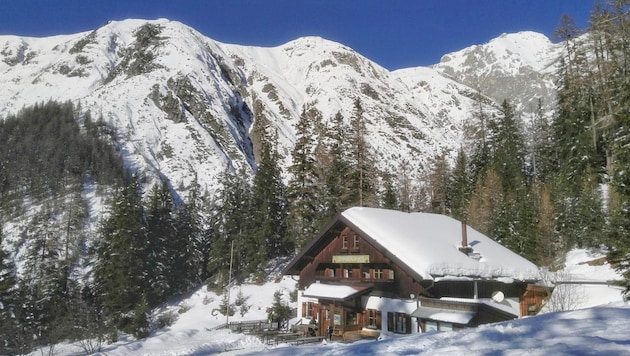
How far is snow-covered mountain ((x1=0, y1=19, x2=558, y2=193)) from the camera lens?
325 feet

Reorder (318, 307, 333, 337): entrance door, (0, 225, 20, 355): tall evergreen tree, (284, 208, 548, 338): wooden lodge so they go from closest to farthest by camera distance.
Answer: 1. (284, 208, 548, 338): wooden lodge
2. (0, 225, 20, 355): tall evergreen tree
3. (318, 307, 333, 337): entrance door

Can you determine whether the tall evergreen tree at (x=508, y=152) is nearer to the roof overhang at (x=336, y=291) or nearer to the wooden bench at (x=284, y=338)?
the roof overhang at (x=336, y=291)

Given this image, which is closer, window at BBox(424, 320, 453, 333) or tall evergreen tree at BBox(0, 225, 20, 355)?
window at BBox(424, 320, 453, 333)

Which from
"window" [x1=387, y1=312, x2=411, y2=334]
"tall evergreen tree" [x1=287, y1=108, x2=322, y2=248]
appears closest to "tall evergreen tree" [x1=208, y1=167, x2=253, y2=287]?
"tall evergreen tree" [x1=287, y1=108, x2=322, y2=248]

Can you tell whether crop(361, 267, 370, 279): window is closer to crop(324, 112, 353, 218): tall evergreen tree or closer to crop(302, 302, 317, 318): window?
crop(302, 302, 317, 318): window

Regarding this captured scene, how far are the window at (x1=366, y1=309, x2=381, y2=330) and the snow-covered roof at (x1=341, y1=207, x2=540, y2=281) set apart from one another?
4116mm

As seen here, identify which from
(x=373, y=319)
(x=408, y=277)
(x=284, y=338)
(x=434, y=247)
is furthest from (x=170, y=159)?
(x=408, y=277)

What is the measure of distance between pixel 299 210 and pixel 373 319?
69.2 feet

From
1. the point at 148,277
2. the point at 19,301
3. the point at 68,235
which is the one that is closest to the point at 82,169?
the point at 68,235

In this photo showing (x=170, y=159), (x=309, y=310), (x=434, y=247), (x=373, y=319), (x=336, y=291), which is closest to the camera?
(x=434, y=247)

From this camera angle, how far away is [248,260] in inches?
1965

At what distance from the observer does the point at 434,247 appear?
25703 millimetres

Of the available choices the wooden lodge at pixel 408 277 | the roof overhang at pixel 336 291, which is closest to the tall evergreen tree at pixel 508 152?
the wooden lodge at pixel 408 277

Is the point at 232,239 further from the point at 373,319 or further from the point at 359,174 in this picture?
the point at 373,319
